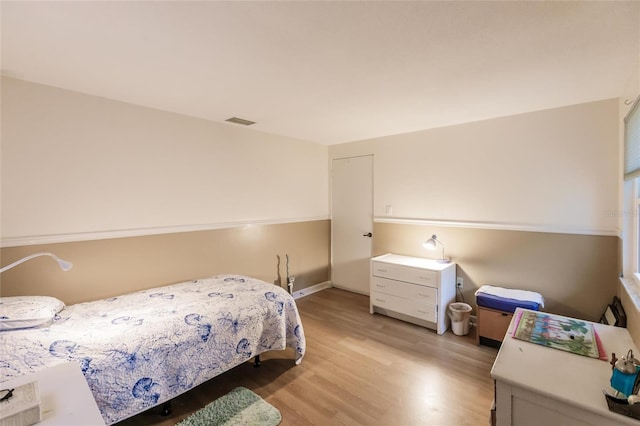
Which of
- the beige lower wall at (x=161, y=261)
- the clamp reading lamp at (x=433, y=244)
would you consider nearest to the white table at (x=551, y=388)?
the clamp reading lamp at (x=433, y=244)

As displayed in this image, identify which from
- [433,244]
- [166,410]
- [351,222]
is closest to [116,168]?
[166,410]

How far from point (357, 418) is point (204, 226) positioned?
2261 millimetres

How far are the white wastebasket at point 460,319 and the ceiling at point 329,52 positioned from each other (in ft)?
6.63

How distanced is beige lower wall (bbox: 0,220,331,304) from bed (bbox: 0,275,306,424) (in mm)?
198

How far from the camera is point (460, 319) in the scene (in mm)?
2893

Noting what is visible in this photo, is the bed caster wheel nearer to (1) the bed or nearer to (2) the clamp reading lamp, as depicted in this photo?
(1) the bed

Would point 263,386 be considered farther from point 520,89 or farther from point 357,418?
point 520,89

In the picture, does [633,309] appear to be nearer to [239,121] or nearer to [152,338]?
[152,338]

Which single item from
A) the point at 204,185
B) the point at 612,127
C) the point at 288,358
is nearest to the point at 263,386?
the point at 288,358

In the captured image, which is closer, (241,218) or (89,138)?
(89,138)

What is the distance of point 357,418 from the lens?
5.95ft

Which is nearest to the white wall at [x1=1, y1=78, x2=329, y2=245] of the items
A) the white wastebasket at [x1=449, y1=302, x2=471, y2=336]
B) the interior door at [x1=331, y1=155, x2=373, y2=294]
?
the interior door at [x1=331, y1=155, x2=373, y2=294]

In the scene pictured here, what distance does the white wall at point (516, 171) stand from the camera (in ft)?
8.02

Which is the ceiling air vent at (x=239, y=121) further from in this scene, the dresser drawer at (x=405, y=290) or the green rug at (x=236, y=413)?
the green rug at (x=236, y=413)
